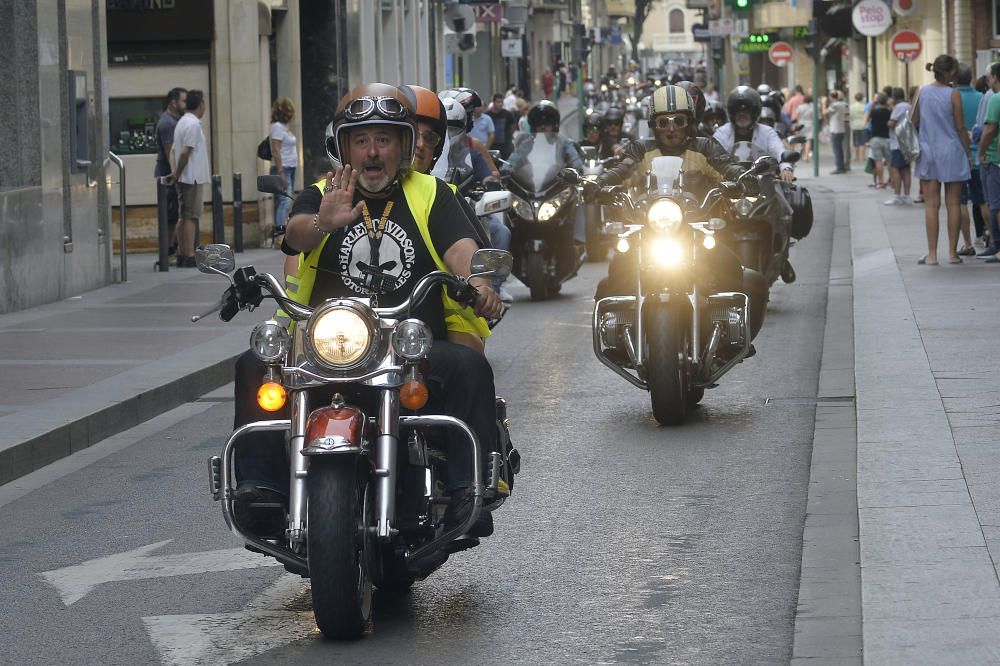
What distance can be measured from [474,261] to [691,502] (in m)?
2.52

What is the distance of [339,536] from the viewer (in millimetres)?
5262

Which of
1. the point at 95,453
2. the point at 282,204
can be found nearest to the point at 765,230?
the point at 95,453

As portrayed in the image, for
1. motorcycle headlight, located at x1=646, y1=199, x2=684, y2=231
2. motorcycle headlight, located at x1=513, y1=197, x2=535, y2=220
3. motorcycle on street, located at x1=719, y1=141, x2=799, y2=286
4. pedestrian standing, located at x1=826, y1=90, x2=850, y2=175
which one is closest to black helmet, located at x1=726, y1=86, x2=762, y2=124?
motorcycle on street, located at x1=719, y1=141, x2=799, y2=286

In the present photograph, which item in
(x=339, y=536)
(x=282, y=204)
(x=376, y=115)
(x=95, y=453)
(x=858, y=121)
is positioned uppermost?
(x=858, y=121)

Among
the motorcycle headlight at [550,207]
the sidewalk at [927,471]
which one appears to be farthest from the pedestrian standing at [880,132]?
the sidewalk at [927,471]

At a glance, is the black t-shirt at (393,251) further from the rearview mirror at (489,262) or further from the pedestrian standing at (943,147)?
the pedestrian standing at (943,147)

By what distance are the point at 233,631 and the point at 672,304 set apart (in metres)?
4.22

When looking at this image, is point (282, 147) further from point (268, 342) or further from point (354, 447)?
point (354, 447)

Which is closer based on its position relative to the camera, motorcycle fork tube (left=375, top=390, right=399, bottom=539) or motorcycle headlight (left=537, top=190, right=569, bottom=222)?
motorcycle fork tube (left=375, top=390, right=399, bottom=539)

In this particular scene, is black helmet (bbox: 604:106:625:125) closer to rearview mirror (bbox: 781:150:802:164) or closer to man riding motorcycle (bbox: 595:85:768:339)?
rearview mirror (bbox: 781:150:802:164)

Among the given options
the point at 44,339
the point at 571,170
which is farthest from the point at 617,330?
the point at 44,339

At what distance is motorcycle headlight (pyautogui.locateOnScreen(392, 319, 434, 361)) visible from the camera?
5.46 metres

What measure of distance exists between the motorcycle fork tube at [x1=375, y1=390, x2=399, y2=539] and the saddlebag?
36.0 feet

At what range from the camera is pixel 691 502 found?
25.6ft
